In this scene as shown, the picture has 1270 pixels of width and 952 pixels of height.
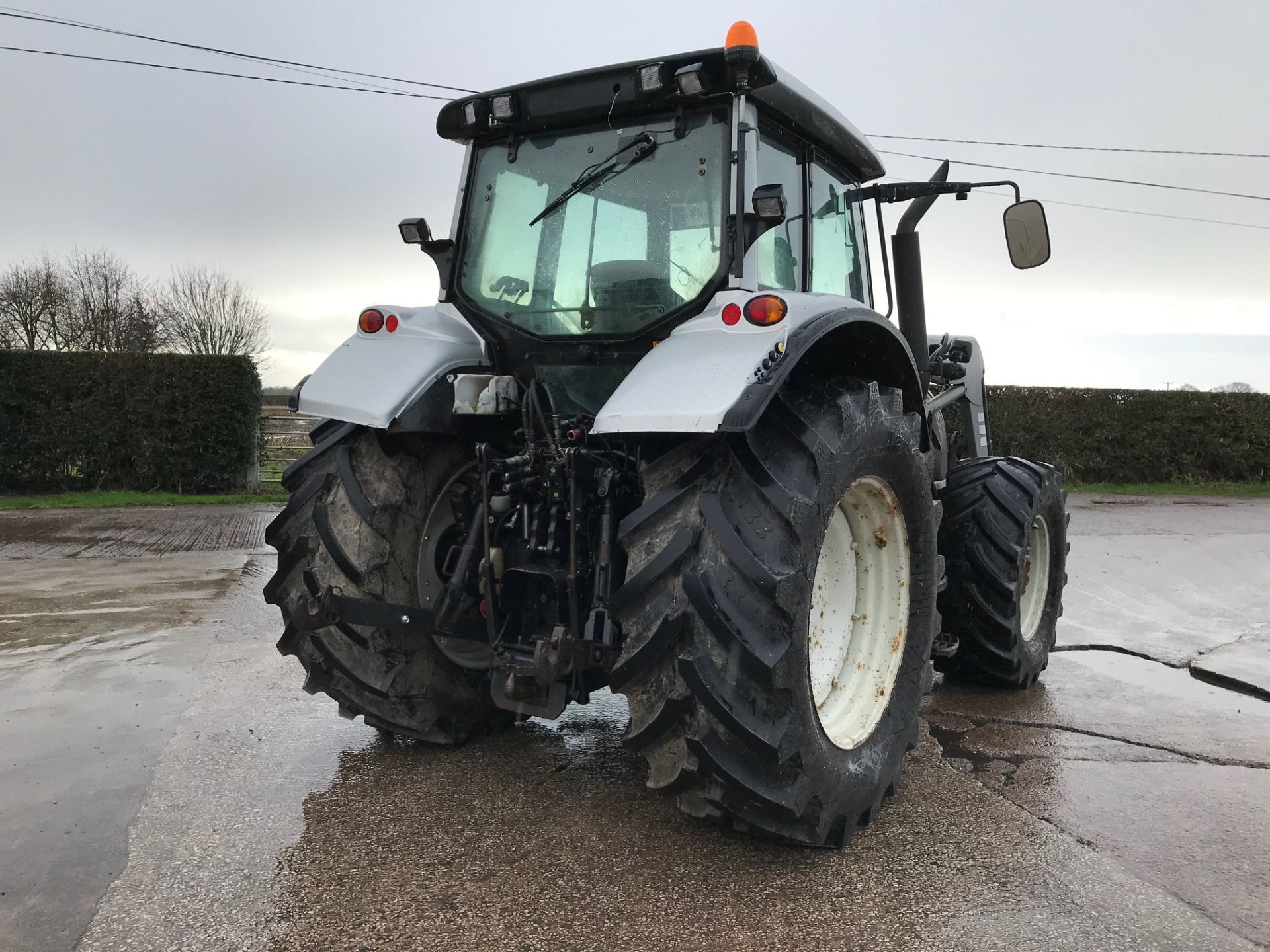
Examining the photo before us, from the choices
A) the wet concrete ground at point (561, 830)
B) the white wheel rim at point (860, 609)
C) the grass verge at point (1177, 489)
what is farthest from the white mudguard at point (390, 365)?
the grass verge at point (1177, 489)

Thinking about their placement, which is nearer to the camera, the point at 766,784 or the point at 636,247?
the point at 766,784

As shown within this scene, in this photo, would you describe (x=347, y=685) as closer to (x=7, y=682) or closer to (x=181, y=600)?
(x=7, y=682)

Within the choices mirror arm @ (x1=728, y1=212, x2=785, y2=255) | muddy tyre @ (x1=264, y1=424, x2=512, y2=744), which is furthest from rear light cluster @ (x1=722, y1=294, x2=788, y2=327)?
muddy tyre @ (x1=264, y1=424, x2=512, y2=744)

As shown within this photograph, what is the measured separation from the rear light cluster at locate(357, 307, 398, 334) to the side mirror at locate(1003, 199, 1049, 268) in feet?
7.94

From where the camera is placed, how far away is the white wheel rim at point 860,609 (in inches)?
123

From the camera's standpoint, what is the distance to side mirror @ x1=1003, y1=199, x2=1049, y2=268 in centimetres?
380

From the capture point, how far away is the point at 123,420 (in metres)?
12.4

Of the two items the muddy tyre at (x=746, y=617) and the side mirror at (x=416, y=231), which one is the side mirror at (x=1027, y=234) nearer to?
the muddy tyre at (x=746, y=617)

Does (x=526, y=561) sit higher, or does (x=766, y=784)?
(x=526, y=561)

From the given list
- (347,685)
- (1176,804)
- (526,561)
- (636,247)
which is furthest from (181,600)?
(1176,804)

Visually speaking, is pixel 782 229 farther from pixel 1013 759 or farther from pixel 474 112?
pixel 1013 759

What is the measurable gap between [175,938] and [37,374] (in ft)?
38.4

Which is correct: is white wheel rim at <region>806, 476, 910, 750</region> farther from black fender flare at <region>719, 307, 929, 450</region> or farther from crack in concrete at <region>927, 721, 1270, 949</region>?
crack in concrete at <region>927, 721, 1270, 949</region>

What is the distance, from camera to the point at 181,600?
21.1 feet
